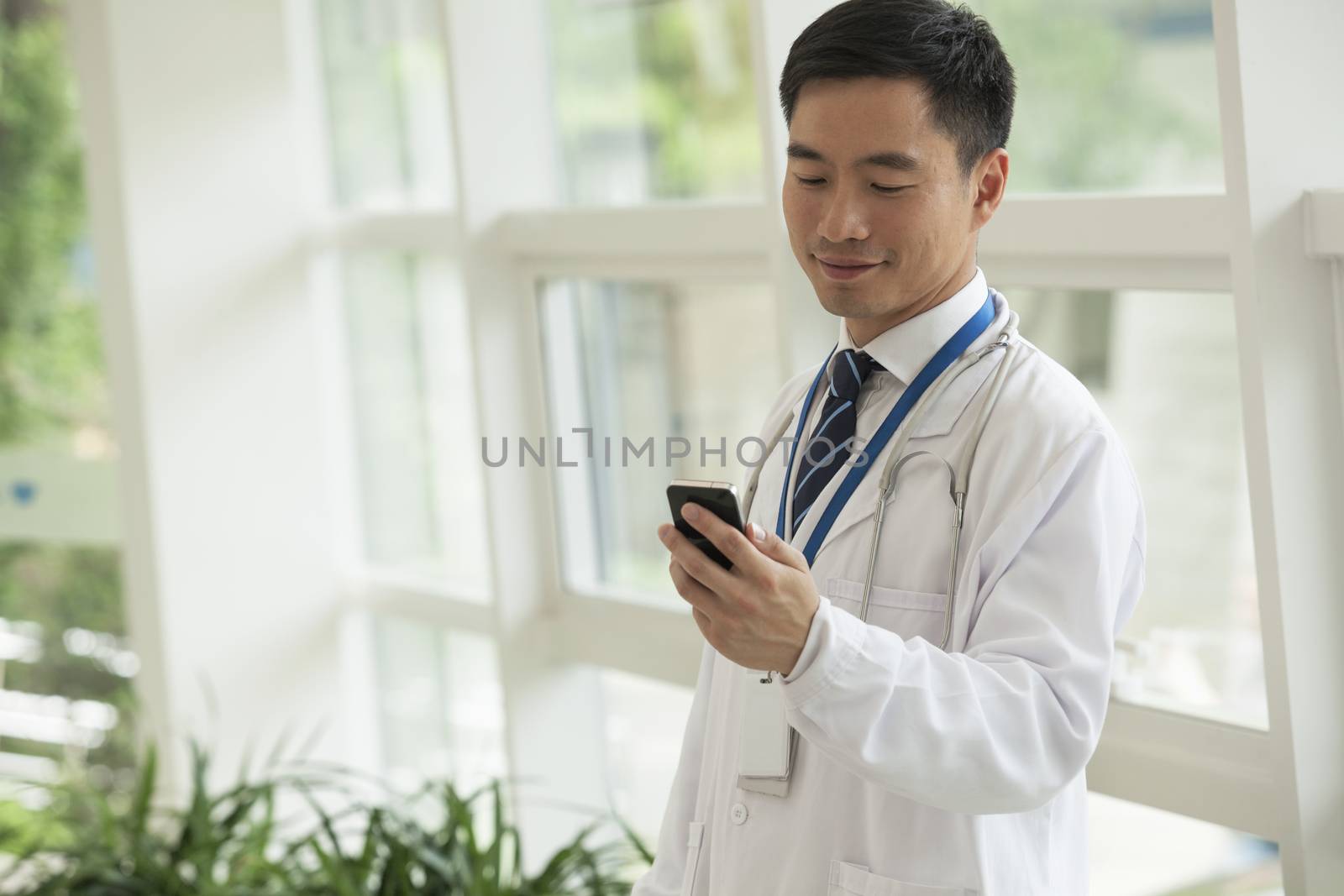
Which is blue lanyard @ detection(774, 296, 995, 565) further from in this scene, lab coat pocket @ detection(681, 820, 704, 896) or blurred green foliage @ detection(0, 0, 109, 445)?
blurred green foliage @ detection(0, 0, 109, 445)

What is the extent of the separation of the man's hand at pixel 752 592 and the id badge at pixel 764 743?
0.81 feet

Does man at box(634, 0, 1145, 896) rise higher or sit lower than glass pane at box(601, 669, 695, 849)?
higher

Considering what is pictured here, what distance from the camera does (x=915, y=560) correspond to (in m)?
1.33

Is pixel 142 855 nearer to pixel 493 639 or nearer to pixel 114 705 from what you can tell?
pixel 493 639

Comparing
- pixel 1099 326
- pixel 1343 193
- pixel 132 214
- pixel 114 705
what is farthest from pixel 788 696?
pixel 114 705

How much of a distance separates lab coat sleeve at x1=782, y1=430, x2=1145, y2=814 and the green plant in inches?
54.5

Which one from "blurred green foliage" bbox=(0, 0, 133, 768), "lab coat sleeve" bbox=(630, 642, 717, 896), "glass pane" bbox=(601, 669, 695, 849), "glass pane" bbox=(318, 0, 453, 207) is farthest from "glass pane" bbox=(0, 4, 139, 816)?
"lab coat sleeve" bbox=(630, 642, 717, 896)

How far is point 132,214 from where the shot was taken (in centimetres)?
333

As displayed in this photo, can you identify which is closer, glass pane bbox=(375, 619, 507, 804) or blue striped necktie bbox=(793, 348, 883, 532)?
blue striped necktie bbox=(793, 348, 883, 532)

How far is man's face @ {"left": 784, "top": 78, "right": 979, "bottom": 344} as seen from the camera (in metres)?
1.28

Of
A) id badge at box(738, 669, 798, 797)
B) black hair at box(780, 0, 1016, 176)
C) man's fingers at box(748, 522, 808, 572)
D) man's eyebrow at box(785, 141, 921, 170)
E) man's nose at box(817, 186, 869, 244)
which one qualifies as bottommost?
id badge at box(738, 669, 798, 797)

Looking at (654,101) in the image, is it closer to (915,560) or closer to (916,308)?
(916,308)

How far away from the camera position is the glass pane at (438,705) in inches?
137

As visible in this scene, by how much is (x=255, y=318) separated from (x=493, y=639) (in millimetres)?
1082
